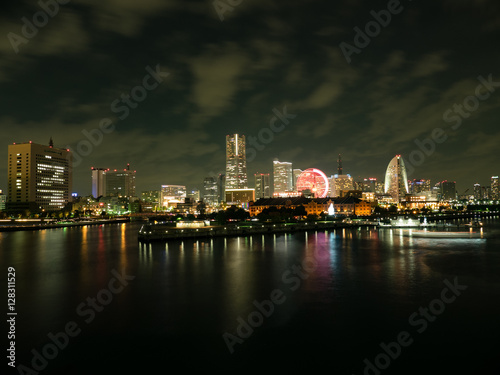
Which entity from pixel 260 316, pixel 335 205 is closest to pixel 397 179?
pixel 335 205

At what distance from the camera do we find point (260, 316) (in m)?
12.7

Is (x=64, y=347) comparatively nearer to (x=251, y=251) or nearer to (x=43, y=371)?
(x=43, y=371)

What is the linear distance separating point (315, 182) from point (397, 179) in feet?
238

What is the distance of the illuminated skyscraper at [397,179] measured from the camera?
16216 centimetres

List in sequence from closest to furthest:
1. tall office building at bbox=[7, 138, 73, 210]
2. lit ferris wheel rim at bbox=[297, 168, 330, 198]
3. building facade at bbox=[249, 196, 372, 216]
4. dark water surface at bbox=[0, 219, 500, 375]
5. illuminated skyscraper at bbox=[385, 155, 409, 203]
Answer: dark water surface at bbox=[0, 219, 500, 375] < building facade at bbox=[249, 196, 372, 216] < tall office building at bbox=[7, 138, 73, 210] < lit ferris wheel rim at bbox=[297, 168, 330, 198] < illuminated skyscraper at bbox=[385, 155, 409, 203]

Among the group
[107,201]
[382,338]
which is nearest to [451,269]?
[382,338]

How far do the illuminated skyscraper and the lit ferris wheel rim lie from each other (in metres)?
66.5

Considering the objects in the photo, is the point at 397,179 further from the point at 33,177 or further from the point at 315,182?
the point at 33,177

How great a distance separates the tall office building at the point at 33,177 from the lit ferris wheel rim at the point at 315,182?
79.7 meters

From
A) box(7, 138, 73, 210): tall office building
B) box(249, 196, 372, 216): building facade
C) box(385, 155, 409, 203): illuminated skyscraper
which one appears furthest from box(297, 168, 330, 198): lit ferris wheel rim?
box(7, 138, 73, 210): tall office building

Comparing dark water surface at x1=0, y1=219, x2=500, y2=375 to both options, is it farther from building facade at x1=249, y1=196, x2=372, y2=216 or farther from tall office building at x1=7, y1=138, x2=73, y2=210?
tall office building at x1=7, y1=138, x2=73, y2=210

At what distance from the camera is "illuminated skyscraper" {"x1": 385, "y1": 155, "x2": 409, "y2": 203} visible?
532ft

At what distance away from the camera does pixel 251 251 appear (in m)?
29.2

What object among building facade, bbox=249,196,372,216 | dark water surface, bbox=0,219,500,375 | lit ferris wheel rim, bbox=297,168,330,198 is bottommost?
dark water surface, bbox=0,219,500,375
